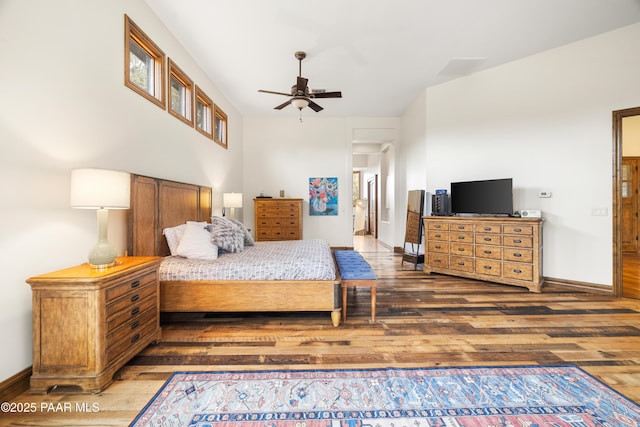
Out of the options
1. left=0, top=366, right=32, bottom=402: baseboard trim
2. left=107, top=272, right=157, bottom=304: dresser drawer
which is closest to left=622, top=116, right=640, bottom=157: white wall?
left=107, top=272, right=157, bottom=304: dresser drawer

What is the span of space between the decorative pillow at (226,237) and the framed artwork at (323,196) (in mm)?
3602

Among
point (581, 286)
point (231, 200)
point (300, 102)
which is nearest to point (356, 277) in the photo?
point (300, 102)

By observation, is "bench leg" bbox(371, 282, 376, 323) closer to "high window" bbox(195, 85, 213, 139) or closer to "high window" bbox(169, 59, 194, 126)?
"high window" bbox(169, 59, 194, 126)

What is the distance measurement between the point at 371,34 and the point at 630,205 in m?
7.37

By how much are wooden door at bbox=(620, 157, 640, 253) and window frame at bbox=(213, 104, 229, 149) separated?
29.3 feet

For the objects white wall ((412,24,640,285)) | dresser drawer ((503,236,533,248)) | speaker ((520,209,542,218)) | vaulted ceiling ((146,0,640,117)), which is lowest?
dresser drawer ((503,236,533,248))

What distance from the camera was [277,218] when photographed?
639 centimetres

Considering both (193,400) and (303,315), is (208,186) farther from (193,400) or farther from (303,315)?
(193,400)

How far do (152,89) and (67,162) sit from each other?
161 centimetres

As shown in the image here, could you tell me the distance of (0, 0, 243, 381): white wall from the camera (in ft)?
5.47

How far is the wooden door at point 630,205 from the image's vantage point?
627 centimetres

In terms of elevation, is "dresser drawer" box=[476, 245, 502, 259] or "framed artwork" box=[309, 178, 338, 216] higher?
"framed artwork" box=[309, 178, 338, 216]

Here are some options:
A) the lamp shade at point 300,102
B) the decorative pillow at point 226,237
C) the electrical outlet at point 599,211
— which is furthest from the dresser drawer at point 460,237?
the decorative pillow at point 226,237

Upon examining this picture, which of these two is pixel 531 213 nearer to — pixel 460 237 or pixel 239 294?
pixel 460 237
